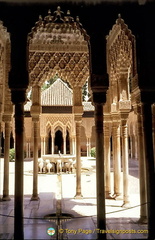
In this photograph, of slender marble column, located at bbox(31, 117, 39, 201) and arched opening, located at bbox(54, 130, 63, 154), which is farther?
arched opening, located at bbox(54, 130, 63, 154)

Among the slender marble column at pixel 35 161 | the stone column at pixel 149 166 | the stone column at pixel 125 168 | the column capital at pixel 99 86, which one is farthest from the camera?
the slender marble column at pixel 35 161

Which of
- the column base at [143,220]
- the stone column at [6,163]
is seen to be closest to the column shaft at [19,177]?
the column base at [143,220]

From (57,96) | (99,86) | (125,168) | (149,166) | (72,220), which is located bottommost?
(72,220)

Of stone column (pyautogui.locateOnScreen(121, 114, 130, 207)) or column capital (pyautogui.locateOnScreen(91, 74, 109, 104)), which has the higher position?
column capital (pyautogui.locateOnScreen(91, 74, 109, 104))

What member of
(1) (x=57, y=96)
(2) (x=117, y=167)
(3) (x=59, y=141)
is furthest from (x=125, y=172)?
(3) (x=59, y=141)

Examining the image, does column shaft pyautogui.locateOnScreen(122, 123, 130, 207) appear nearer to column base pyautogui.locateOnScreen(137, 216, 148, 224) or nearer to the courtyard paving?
the courtyard paving

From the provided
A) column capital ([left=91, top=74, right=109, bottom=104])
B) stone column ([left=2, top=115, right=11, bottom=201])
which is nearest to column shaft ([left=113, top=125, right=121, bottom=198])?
column capital ([left=91, top=74, right=109, bottom=104])

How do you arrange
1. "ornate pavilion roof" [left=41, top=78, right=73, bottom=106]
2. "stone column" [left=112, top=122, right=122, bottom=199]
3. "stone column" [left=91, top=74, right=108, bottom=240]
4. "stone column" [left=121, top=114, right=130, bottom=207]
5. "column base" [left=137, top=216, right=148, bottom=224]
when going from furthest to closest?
1. "ornate pavilion roof" [left=41, top=78, right=73, bottom=106]
2. "stone column" [left=112, top=122, right=122, bottom=199]
3. "stone column" [left=121, top=114, right=130, bottom=207]
4. "column base" [left=137, top=216, right=148, bottom=224]
5. "stone column" [left=91, top=74, right=108, bottom=240]

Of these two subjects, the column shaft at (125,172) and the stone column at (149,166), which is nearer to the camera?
the stone column at (149,166)

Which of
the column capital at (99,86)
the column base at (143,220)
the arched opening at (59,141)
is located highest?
the column capital at (99,86)

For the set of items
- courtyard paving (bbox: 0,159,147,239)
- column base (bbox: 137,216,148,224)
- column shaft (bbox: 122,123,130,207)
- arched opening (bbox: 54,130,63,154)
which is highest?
arched opening (bbox: 54,130,63,154)

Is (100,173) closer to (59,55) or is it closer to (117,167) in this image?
(117,167)

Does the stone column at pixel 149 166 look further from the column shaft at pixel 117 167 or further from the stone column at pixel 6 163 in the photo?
the stone column at pixel 6 163

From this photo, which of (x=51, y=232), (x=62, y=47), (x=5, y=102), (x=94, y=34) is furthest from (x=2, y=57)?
(x=51, y=232)
